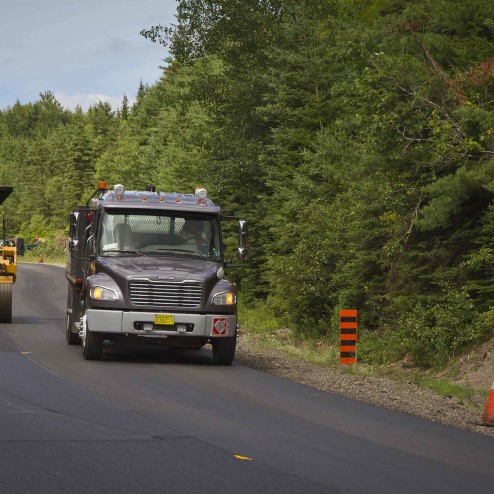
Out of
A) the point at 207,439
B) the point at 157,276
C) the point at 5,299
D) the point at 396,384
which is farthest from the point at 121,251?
the point at 5,299

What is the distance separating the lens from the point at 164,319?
18625 millimetres

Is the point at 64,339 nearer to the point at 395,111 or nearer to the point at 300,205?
the point at 395,111

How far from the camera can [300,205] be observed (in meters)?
33.5

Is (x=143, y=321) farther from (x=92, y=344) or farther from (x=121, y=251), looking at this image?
(x=121, y=251)

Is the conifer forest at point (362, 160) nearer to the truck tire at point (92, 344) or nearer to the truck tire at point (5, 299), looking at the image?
the truck tire at point (92, 344)

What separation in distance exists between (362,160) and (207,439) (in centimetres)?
1357

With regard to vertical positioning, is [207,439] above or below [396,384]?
above

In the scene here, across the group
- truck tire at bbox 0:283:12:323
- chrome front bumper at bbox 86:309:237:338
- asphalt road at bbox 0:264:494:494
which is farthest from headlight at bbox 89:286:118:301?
truck tire at bbox 0:283:12:323

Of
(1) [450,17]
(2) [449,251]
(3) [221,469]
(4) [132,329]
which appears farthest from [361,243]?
(3) [221,469]

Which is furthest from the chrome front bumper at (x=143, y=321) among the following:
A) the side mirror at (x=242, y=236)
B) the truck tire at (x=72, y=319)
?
the truck tire at (x=72, y=319)

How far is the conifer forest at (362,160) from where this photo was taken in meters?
22.1

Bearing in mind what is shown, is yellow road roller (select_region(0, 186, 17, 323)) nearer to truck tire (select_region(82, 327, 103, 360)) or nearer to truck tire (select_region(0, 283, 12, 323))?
truck tire (select_region(0, 283, 12, 323))

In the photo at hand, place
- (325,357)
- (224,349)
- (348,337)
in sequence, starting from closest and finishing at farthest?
1. (224,349)
2. (348,337)
3. (325,357)

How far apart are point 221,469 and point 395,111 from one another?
13.8 meters
